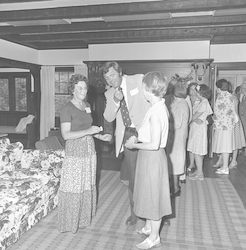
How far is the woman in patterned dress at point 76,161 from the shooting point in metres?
2.93

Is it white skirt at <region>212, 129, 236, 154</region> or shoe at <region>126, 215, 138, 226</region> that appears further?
white skirt at <region>212, 129, 236, 154</region>

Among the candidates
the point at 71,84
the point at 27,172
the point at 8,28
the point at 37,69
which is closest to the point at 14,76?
the point at 37,69

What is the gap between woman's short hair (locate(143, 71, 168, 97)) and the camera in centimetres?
249

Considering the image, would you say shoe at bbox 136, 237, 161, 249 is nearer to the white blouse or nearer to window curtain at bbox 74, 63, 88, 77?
the white blouse

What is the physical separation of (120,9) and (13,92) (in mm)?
7013

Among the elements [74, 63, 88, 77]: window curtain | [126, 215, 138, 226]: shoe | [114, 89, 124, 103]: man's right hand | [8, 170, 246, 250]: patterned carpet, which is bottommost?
[8, 170, 246, 250]: patterned carpet

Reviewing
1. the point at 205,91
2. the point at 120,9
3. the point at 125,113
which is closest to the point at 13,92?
the point at 120,9

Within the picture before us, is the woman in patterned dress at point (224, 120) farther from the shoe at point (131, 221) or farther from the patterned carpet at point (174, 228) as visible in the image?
the shoe at point (131, 221)

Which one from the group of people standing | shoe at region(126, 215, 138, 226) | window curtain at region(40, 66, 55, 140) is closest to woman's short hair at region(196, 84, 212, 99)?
the group of people standing

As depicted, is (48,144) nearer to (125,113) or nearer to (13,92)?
(125,113)

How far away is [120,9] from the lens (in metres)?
4.39

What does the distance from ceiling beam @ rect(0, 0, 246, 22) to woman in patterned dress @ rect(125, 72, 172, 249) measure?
2075mm

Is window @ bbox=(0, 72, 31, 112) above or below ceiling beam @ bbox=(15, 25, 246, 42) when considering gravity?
below

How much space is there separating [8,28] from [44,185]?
13.0 ft
